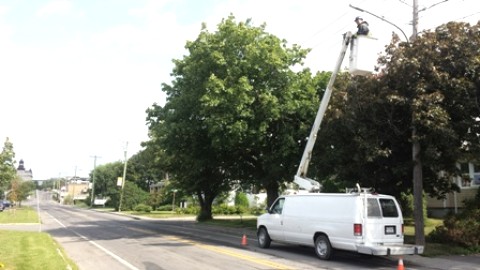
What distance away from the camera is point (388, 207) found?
14.3 m

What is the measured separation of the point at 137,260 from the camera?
573 inches

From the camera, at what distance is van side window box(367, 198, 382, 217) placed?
45.5 feet

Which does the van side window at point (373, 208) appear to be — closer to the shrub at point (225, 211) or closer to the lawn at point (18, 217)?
the lawn at point (18, 217)

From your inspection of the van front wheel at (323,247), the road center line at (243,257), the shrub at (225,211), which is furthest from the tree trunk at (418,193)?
the shrub at (225,211)

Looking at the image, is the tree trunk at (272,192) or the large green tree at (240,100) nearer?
the large green tree at (240,100)

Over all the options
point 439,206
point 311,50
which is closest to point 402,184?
point 311,50

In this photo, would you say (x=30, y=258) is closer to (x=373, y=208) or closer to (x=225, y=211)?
(x=373, y=208)

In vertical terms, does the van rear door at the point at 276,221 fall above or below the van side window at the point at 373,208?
below

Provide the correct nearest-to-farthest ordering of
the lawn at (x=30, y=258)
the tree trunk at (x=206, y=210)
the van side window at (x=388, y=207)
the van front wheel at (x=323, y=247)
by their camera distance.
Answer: the lawn at (x=30, y=258), the van side window at (x=388, y=207), the van front wheel at (x=323, y=247), the tree trunk at (x=206, y=210)

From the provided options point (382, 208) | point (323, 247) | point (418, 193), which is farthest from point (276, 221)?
point (418, 193)

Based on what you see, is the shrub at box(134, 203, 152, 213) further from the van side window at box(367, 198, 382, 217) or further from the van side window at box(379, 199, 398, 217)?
the van side window at box(367, 198, 382, 217)

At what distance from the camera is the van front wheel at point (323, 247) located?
47.4 feet

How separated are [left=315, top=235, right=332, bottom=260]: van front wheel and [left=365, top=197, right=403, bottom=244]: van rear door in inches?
54.3

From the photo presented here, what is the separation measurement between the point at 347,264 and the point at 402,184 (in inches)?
264
